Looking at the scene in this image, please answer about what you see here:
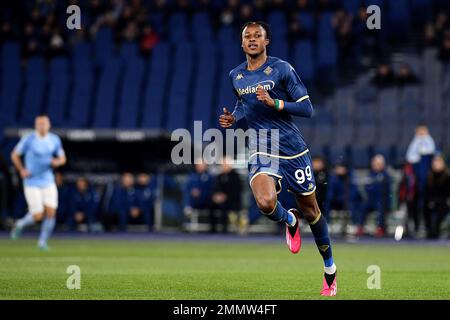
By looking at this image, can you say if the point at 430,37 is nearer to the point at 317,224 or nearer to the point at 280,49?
the point at 280,49

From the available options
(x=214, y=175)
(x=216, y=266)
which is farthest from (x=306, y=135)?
(x=216, y=266)

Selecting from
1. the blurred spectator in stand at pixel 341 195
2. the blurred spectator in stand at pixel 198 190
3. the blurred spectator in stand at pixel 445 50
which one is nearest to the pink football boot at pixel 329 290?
the blurred spectator in stand at pixel 341 195

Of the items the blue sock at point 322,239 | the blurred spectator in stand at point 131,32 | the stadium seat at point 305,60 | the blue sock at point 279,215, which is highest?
the blurred spectator in stand at point 131,32

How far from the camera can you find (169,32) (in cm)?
3162

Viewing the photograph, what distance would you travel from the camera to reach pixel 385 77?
28.0 m

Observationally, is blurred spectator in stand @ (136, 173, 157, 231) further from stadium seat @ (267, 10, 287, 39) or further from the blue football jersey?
the blue football jersey

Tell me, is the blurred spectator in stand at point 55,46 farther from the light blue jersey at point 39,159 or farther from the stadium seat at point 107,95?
the light blue jersey at point 39,159

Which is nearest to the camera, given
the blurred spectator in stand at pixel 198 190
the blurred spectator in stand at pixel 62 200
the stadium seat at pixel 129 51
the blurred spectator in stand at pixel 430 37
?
the blurred spectator in stand at pixel 198 190

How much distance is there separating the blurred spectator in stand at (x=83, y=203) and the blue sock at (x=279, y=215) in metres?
16.8

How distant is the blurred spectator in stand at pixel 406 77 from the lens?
1092 inches

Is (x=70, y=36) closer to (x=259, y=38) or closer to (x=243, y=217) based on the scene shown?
(x=243, y=217)

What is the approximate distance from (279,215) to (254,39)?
6.23ft

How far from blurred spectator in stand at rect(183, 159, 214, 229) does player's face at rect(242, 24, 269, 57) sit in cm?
1586

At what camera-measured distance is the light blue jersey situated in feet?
60.5
